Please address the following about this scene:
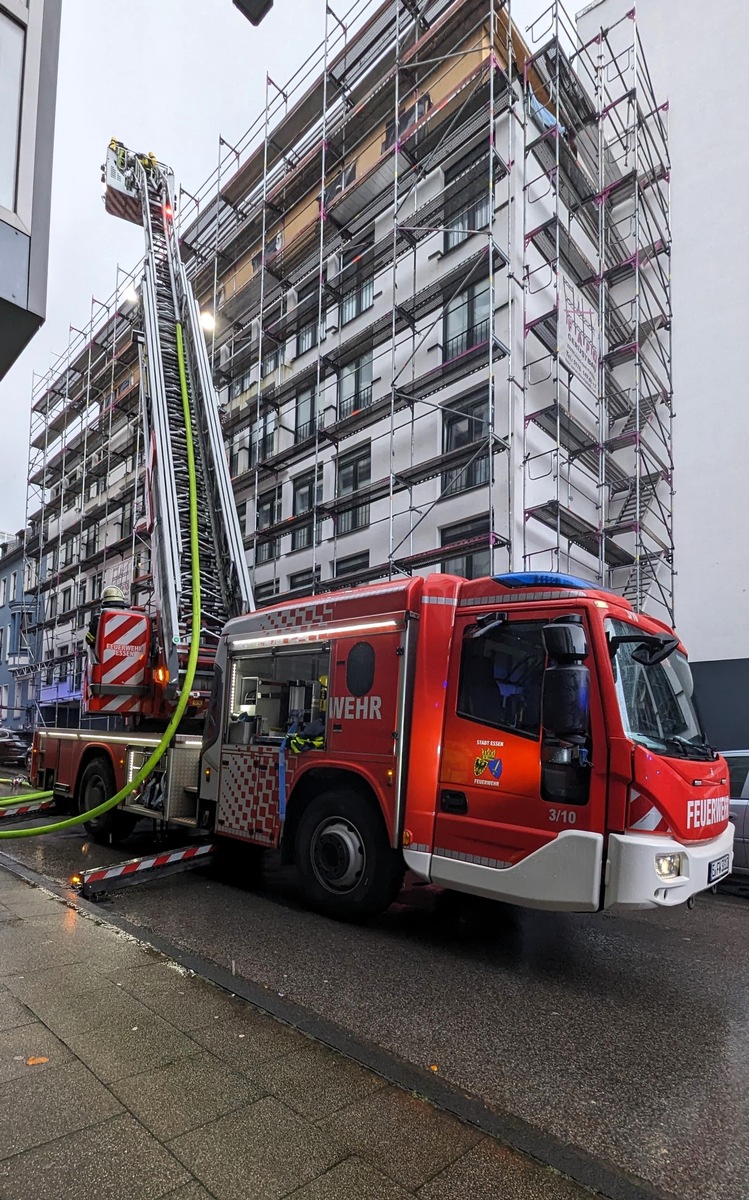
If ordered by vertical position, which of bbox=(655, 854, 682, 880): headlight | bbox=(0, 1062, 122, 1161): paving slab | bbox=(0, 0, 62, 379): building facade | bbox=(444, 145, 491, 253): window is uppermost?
bbox=(444, 145, 491, 253): window

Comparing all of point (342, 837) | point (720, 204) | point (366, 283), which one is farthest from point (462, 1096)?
point (720, 204)

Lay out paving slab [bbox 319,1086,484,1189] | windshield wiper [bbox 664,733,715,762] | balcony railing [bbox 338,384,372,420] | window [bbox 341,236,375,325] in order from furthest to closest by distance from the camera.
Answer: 1. window [bbox 341,236,375,325]
2. balcony railing [bbox 338,384,372,420]
3. windshield wiper [bbox 664,733,715,762]
4. paving slab [bbox 319,1086,484,1189]

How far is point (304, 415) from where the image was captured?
18531 mm

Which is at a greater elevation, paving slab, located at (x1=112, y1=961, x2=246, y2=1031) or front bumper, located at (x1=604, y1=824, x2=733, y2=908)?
front bumper, located at (x1=604, y1=824, x2=733, y2=908)

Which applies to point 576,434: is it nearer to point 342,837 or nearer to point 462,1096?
point 342,837

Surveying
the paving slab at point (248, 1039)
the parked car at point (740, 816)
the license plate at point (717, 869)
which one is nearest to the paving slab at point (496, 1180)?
the paving slab at point (248, 1039)

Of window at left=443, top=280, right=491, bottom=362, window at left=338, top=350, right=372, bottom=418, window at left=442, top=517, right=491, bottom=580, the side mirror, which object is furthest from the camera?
window at left=338, top=350, right=372, bottom=418

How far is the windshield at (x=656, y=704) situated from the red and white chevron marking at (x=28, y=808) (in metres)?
8.25

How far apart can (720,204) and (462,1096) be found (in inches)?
730

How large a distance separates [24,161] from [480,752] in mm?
4139

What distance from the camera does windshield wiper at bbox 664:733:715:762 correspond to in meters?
4.77

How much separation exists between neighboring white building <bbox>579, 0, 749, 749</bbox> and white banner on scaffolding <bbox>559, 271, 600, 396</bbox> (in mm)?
2615

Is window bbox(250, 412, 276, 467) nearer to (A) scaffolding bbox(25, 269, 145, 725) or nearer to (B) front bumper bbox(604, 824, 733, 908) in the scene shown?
(A) scaffolding bbox(25, 269, 145, 725)

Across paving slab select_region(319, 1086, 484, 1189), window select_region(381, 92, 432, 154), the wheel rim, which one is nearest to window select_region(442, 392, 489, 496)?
window select_region(381, 92, 432, 154)
